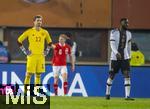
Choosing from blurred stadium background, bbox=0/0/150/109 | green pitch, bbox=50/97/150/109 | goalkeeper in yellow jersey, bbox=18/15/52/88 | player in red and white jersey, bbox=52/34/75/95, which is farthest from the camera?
blurred stadium background, bbox=0/0/150/109

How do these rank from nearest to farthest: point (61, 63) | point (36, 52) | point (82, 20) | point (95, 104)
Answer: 1. point (95, 104)
2. point (36, 52)
3. point (61, 63)
4. point (82, 20)

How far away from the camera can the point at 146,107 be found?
15570mm

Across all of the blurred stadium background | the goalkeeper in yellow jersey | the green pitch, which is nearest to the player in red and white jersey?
the goalkeeper in yellow jersey

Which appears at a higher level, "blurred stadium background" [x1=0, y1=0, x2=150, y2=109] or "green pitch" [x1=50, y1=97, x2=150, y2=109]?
"blurred stadium background" [x1=0, y1=0, x2=150, y2=109]

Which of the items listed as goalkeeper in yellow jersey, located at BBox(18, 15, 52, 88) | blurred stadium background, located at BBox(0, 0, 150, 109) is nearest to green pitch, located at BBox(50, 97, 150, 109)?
goalkeeper in yellow jersey, located at BBox(18, 15, 52, 88)

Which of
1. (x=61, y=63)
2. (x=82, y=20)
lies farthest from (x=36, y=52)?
(x=82, y=20)

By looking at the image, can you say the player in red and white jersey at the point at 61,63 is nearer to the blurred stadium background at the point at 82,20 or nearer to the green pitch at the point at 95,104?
the green pitch at the point at 95,104

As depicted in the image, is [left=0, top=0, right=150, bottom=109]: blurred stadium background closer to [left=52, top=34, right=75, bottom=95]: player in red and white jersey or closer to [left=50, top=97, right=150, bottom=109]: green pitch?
[left=52, top=34, right=75, bottom=95]: player in red and white jersey

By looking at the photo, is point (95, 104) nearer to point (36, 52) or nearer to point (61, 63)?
point (36, 52)

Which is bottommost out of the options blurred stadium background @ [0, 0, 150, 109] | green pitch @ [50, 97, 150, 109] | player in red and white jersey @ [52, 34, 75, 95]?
green pitch @ [50, 97, 150, 109]

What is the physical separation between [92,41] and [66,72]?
7.66 m

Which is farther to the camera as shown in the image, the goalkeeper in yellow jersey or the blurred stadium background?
the blurred stadium background

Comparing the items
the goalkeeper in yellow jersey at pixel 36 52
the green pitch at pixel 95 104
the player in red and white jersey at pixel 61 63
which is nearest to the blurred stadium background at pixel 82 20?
the player in red and white jersey at pixel 61 63

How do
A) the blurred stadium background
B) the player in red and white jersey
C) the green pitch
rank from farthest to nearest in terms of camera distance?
the blurred stadium background
the player in red and white jersey
the green pitch
